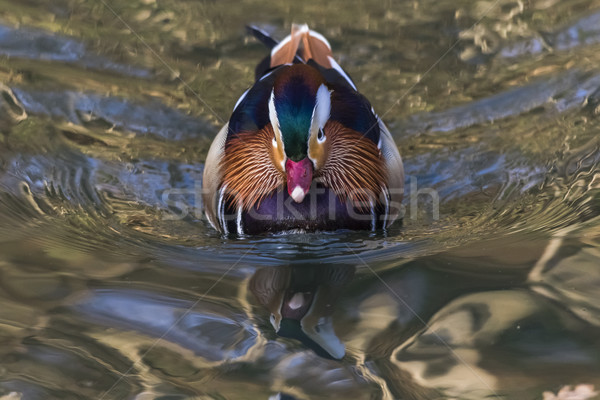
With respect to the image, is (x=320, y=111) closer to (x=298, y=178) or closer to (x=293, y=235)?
(x=298, y=178)

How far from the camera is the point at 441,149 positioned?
5.39 m

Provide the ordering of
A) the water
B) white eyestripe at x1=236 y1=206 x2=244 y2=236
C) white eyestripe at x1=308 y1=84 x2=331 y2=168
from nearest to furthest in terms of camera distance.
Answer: the water, white eyestripe at x1=308 y1=84 x2=331 y2=168, white eyestripe at x1=236 y1=206 x2=244 y2=236

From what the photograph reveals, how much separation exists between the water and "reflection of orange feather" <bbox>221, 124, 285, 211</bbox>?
0.32m

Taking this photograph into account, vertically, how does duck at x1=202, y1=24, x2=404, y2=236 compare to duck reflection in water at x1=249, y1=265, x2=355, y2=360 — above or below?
above

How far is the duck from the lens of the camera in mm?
3889

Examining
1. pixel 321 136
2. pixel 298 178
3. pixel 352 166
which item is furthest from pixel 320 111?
pixel 352 166

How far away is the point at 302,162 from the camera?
393 centimetres

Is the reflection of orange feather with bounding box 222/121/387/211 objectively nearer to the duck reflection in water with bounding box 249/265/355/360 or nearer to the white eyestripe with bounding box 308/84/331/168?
the white eyestripe with bounding box 308/84/331/168

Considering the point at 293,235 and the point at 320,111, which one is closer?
the point at 320,111

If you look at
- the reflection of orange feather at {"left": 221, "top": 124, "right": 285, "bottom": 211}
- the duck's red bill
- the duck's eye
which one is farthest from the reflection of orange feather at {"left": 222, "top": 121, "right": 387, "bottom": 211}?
the duck's red bill

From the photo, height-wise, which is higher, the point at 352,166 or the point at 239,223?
the point at 352,166

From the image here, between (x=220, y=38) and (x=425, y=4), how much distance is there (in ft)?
6.29

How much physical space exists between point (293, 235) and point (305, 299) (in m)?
0.75

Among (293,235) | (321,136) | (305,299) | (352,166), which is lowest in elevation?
(305,299)
